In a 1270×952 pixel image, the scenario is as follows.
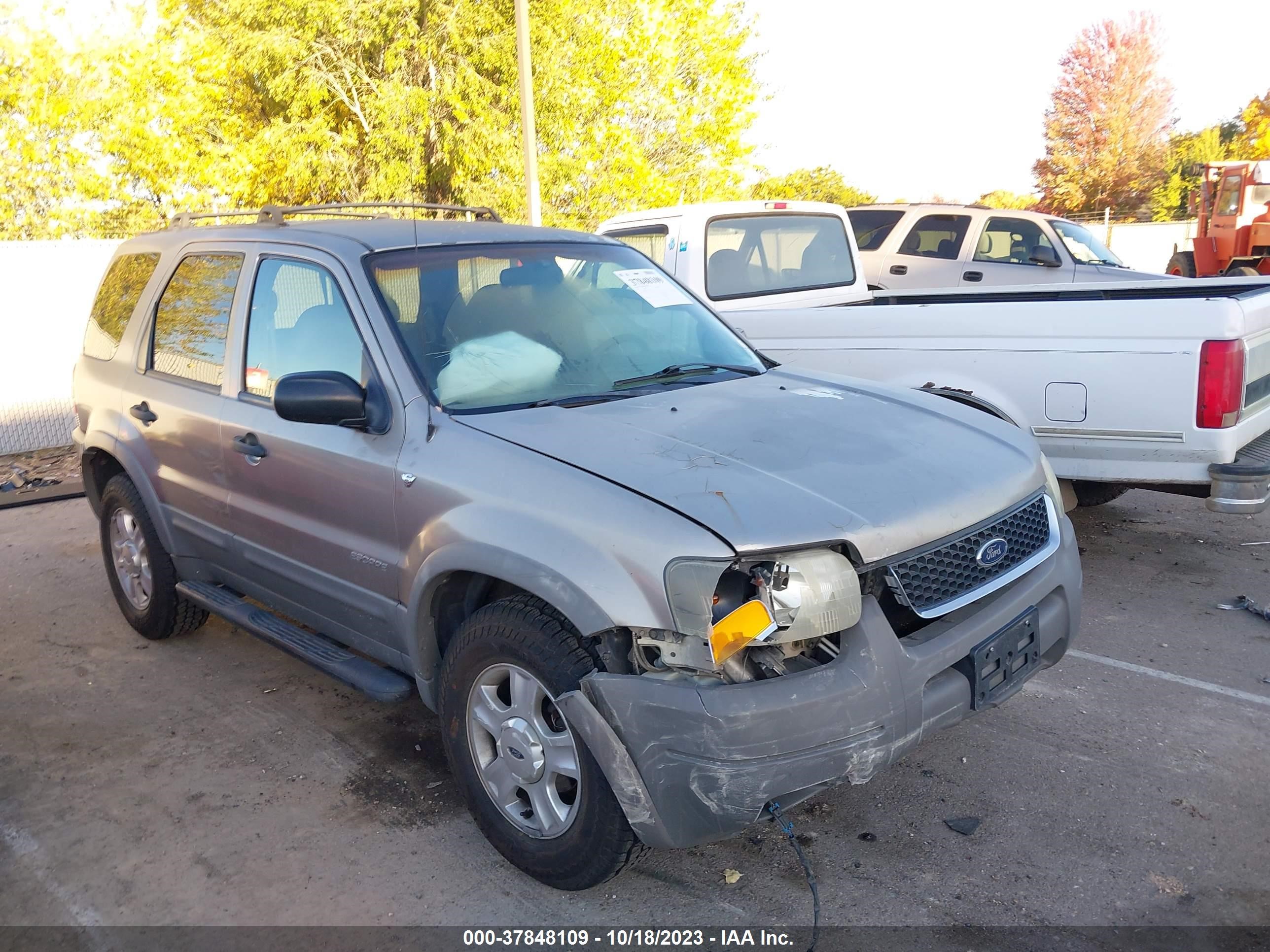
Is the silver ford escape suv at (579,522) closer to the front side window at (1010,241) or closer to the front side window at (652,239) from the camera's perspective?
the front side window at (652,239)

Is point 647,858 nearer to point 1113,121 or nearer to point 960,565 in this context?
point 960,565

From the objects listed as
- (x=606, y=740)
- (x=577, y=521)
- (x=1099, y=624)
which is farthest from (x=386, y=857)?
(x=1099, y=624)

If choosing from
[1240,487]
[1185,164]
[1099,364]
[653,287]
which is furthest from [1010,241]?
[1185,164]

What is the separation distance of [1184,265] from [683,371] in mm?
17519

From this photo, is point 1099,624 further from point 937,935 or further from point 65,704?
point 65,704

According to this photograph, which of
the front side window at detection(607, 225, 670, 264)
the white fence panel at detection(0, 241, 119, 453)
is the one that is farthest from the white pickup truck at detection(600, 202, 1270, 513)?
the white fence panel at detection(0, 241, 119, 453)

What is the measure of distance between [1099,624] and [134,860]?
4.08 meters

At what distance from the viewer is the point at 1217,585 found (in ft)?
17.4

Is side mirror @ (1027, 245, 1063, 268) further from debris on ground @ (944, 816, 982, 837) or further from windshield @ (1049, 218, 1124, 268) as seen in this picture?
debris on ground @ (944, 816, 982, 837)

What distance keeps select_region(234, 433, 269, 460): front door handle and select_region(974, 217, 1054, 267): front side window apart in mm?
8477

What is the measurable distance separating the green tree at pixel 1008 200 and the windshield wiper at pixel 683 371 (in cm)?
4285

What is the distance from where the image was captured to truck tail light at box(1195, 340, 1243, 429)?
4.51 meters

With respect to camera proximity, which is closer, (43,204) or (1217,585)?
(1217,585)

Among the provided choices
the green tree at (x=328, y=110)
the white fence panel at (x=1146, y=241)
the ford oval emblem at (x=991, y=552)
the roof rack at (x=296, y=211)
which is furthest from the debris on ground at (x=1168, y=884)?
the white fence panel at (x=1146, y=241)
